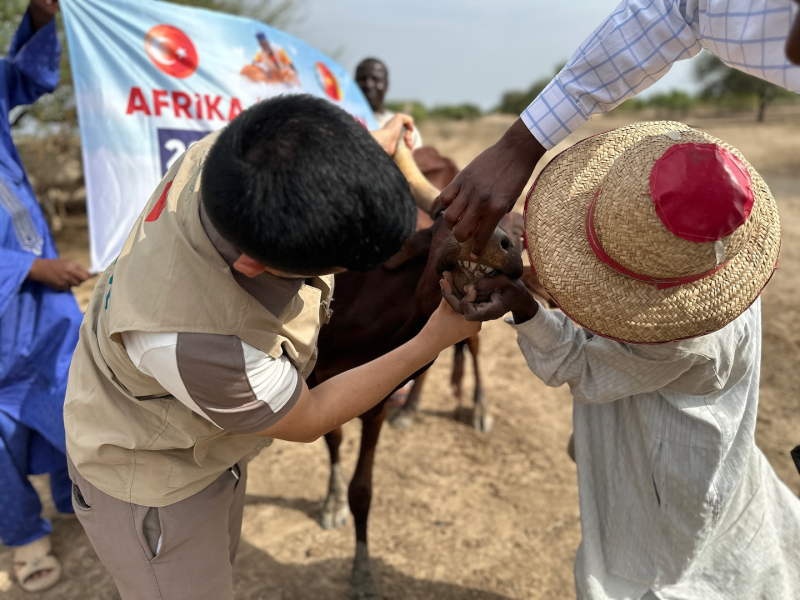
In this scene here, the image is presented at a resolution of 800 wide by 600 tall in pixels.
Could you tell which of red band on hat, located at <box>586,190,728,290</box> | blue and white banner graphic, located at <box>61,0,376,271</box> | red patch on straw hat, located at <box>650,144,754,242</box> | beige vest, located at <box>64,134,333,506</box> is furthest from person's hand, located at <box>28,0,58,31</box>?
red patch on straw hat, located at <box>650,144,754,242</box>

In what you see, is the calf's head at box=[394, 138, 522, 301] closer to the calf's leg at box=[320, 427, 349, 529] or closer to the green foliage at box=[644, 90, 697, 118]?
the calf's leg at box=[320, 427, 349, 529]

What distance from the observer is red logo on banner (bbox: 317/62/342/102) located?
4594 mm

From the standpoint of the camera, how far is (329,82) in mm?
4652

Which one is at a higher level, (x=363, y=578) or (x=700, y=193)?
(x=700, y=193)

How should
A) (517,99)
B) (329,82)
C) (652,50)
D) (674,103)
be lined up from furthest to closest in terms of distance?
(517,99)
(674,103)
(329,82)
(652,50)

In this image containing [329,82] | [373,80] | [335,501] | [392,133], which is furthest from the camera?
[373,80]

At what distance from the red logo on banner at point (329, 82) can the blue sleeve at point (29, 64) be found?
6.86 feet

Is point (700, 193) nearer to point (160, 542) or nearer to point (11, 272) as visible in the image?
point (160, 542)

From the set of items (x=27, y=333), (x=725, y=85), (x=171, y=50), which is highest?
(x=171, y=50)

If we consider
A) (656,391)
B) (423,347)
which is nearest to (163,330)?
(423,347)

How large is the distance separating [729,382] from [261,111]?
1541 mm

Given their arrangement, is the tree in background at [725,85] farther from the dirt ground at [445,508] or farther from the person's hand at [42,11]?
the person's hand at [42,11]

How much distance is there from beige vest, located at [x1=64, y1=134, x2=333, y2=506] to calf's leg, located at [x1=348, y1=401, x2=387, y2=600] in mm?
1007

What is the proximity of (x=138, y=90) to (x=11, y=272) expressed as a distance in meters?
1.78
